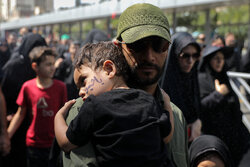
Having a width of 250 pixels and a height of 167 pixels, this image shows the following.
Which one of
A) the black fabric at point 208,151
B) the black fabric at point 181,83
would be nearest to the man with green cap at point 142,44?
the black fabric at point 181,83

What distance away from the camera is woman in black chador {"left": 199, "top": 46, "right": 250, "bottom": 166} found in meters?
3.53

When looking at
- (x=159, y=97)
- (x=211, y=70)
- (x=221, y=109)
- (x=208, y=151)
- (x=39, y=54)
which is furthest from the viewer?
(x=211, y=70)

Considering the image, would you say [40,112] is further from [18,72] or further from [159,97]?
[159,97]

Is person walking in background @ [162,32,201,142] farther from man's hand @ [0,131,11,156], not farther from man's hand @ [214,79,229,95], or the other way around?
man's hand @ [0,131,11,156]

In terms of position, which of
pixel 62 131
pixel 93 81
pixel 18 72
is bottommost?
pixel 18 72

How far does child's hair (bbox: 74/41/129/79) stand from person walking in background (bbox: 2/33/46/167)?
7.84 ft

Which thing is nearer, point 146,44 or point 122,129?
point 122,129

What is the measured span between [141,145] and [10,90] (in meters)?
2.91

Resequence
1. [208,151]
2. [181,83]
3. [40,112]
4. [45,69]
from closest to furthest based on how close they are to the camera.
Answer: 1. [208,151]
2. [181,83]
3. [40,112]
4. [45,69]

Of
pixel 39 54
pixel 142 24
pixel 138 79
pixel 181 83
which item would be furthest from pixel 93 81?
pixel 39 54

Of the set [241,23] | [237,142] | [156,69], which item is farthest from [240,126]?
[241,23]

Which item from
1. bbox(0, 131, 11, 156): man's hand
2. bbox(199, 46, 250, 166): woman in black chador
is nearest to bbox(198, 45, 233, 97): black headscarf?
bbox(199, 46, 250, 166): woman in black chador

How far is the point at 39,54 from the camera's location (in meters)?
3.54

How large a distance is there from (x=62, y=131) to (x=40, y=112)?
2.03m
